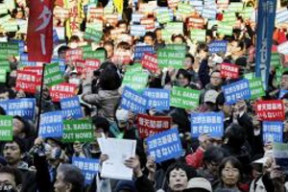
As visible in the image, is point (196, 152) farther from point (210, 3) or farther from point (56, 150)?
point (210, 3)

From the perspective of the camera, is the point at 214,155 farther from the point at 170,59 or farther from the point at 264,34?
the point at 170,59

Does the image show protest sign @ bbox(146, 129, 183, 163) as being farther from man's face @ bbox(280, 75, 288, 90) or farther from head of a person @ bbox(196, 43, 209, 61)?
head of a person @ bbox(196, 43, 209, 61)

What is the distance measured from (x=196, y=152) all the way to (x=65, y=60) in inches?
271

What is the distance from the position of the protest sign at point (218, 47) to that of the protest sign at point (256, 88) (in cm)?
459

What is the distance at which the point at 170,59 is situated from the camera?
51.1 ft

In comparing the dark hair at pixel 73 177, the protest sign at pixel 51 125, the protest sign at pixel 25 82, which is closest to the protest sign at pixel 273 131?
the protest sign at pixel 51 125

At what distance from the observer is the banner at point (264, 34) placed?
13.9 m

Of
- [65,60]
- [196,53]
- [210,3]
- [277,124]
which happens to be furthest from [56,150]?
[210,3]

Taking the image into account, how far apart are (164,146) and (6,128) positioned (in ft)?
5.26

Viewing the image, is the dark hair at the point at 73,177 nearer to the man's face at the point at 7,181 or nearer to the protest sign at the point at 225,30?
the man's face at the point at 7,181

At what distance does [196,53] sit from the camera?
59.4 ft

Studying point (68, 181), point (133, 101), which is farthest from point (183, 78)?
point (68, 181)

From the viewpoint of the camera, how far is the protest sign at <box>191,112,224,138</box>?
Result: 11.0m

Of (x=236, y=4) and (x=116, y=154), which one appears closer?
(x=116, y=154)
